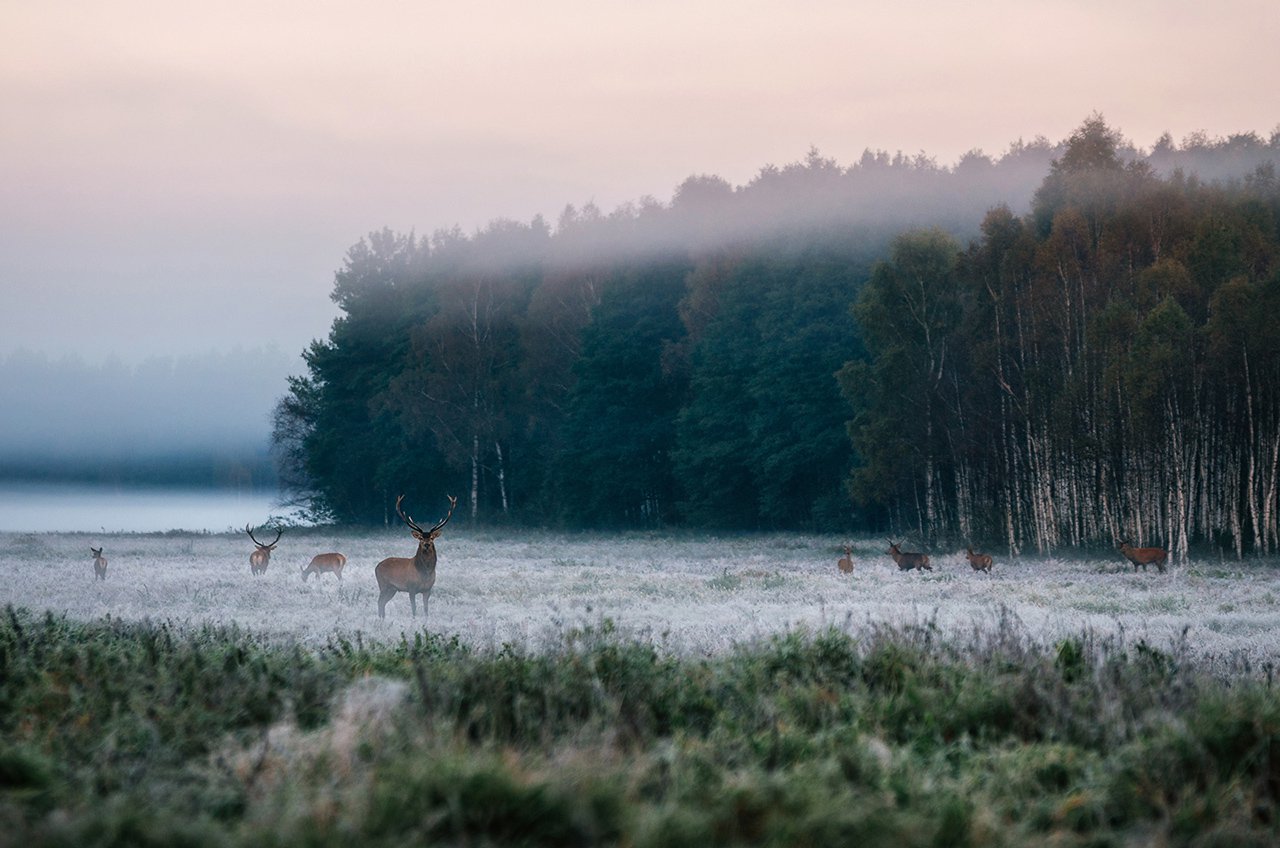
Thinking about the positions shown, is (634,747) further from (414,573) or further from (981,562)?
(981,562)

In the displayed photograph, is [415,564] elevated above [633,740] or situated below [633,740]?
above

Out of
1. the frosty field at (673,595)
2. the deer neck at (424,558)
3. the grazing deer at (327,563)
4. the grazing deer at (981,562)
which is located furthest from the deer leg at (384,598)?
the grazing deer at (981,562)

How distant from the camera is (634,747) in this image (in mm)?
5125

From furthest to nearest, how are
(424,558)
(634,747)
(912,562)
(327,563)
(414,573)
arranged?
(912,562), (327,563), (414,573), (424,558), (634,747)

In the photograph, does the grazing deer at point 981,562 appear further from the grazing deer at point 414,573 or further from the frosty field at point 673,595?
the grazing deer at point 414,573

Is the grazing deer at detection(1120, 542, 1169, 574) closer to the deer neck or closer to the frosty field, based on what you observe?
the frosty field

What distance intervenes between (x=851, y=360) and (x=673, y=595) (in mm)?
23556

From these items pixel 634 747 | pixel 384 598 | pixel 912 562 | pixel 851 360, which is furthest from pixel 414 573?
pixel 851 360

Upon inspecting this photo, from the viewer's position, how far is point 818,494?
45750 millimetres

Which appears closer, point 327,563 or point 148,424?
point 327,563

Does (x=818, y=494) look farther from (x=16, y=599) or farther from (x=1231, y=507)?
(x=16, y=599)

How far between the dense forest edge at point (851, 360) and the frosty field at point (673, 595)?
3865mm

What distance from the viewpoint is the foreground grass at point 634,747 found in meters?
4.10

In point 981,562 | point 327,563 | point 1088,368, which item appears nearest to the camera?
point 327,563
